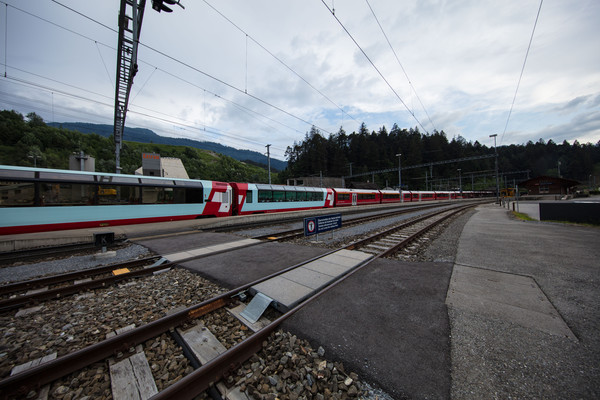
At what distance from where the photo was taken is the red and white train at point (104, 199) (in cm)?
897

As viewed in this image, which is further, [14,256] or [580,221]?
[580,221]

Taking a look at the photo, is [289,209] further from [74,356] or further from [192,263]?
[74,356]

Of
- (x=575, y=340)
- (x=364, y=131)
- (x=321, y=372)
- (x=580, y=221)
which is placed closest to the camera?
(x=321, y=372)

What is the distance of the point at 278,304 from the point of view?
12.2 ft

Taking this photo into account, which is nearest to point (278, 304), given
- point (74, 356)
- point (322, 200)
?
point (74, 356)

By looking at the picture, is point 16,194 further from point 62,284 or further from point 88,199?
point 62,284

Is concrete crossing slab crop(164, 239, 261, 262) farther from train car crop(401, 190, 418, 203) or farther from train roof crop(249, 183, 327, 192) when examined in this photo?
train car crop(401, 190, 418, 203)

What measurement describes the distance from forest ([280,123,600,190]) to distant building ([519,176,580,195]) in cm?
1376

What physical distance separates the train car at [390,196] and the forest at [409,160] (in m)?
26.6

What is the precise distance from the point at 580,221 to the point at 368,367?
63.4 feet

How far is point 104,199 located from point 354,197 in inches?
1029

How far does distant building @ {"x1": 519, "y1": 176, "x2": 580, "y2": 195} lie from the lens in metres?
46.1

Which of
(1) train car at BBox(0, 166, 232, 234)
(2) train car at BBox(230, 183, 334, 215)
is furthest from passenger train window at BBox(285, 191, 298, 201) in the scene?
(1) train car at BBox(0, 166, 232, 234)

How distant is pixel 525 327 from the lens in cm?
309
